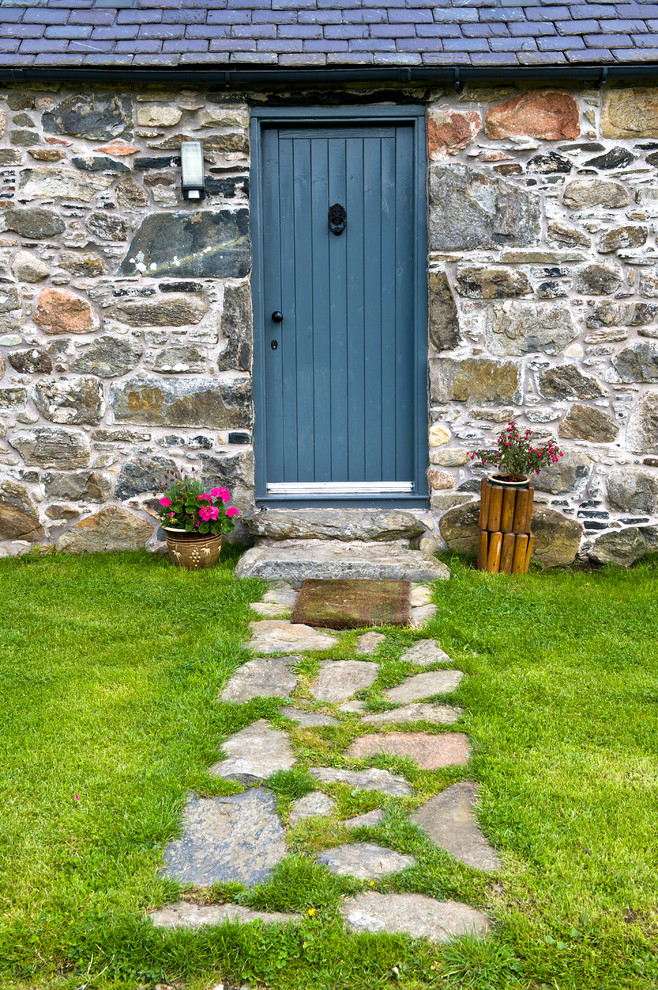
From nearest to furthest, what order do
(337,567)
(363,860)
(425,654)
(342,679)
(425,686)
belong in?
(363,860), (425,686), (342,679), (425,654), (337,567)

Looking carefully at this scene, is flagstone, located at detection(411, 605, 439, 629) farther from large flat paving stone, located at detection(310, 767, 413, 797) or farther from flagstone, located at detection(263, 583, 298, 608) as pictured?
large flat paving stone, located at detection(310, 767, 413, 797)

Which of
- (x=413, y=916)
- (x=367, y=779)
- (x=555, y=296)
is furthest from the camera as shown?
(x=555, y=296)

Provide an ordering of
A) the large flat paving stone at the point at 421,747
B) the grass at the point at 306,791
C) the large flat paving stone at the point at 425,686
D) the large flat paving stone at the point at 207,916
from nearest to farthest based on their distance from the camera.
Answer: the grass at the point at 306,791 → the large flat paving stone at the point at 207,916 → the large flat paving stone at the point at 421,747 → the large flat paving stone at the point at 425,686

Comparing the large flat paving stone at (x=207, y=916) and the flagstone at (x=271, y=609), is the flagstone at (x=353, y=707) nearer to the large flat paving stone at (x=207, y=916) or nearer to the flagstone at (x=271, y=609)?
the flagstone at (x=271, y=609)

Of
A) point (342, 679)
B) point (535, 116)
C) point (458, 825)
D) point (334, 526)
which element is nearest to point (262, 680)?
point (342, 679)

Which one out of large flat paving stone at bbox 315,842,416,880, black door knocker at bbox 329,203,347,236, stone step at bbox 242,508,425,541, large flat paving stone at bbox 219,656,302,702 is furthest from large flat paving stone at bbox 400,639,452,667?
black door knocker at bbox 329,203,347,236

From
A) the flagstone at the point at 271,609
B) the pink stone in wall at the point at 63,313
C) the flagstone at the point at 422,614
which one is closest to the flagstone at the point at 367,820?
the flagstone at the point at 422,614

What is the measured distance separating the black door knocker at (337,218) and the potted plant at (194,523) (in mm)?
1874

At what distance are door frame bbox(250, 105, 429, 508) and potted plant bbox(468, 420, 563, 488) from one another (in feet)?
1.64

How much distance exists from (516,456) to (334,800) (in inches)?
118

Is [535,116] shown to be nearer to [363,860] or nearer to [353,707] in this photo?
[353,707]

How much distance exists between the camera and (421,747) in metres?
3.07

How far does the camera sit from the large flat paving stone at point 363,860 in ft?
7.75

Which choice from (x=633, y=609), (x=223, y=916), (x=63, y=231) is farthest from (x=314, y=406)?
(x=223, y=916)
